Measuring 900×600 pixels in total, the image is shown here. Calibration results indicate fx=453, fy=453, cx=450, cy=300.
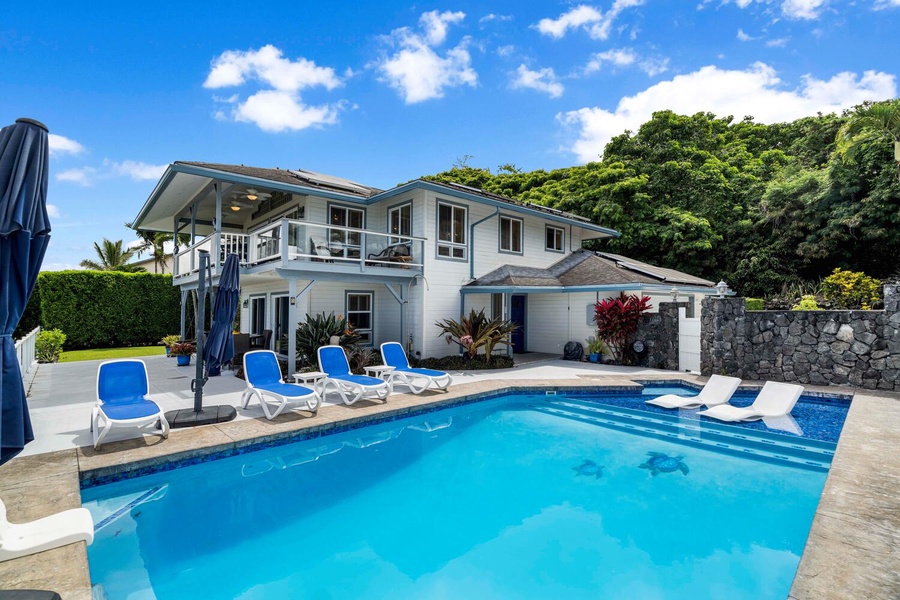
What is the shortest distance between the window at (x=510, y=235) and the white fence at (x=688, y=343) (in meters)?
6.01

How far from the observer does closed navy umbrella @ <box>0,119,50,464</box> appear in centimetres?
313

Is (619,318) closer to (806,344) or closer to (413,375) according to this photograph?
(806,344)

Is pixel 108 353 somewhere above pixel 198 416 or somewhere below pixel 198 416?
above

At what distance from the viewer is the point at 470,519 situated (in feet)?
16.6

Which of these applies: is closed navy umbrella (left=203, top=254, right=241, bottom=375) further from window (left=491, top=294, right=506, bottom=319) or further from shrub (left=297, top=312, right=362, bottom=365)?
window (left=491, top=294, right=506, bottom=319)

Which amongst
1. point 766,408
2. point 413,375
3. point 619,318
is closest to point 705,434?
point 766,408

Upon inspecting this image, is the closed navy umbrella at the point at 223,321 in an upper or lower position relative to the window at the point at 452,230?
lower

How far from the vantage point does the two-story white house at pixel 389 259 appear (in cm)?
1248

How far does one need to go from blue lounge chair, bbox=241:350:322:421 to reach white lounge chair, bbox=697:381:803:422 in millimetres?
7457

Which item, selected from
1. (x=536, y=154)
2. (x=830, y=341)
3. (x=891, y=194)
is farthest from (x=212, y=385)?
(x=536, y=154)

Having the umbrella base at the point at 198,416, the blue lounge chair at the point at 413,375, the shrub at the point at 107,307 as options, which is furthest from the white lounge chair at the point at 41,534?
the shrub at the point at 107,307

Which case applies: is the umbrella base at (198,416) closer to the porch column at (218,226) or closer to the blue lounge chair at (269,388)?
the blue lounge chair at (269,388)

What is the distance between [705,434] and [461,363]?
7.00m

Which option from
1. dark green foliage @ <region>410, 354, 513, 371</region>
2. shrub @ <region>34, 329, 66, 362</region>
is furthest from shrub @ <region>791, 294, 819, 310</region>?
shrub @ <region>34, 329, 66, 362</region>
